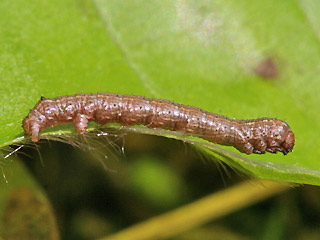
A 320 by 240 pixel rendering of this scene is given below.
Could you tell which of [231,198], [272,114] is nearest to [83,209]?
[231,198]

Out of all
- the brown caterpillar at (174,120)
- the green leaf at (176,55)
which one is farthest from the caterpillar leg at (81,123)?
the green leaf at (176,55)

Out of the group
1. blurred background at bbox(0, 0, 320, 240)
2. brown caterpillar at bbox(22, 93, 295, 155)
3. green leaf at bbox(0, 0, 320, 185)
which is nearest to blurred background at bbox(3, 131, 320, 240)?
blurred background at bbox(0, 0, 320, 240)

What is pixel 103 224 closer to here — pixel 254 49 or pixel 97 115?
pixel 97 115

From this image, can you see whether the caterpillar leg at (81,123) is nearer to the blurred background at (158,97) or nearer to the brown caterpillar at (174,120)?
the brown caterpillar at (174,120)

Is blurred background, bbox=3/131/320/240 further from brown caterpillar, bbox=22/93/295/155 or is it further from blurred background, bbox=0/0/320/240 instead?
brown caterpillar, bbox=22/93/295/155

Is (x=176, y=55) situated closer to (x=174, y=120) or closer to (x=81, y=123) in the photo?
(x=174, y=120)

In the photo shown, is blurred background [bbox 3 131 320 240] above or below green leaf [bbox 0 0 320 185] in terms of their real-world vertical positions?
below
